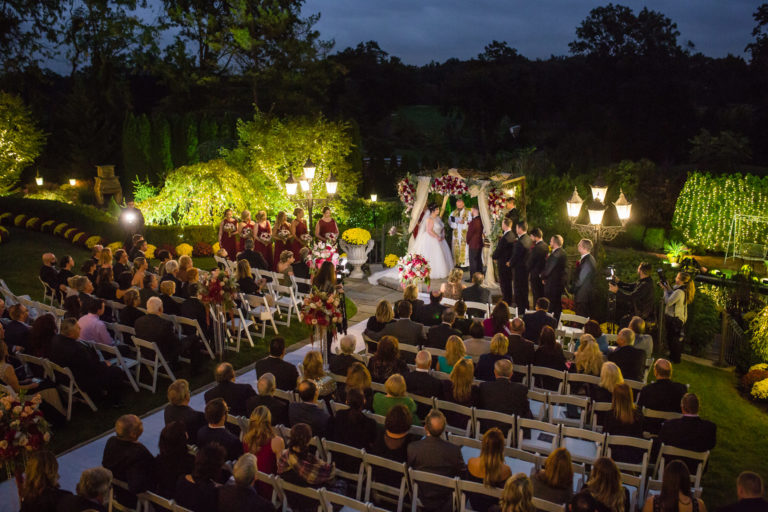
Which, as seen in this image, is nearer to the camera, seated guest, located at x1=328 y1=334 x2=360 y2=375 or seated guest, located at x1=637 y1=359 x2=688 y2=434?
seated guest, located at x1=637 y1=359 x2=688 y2=434

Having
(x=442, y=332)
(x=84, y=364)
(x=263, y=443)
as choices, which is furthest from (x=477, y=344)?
(x=84, y=364)

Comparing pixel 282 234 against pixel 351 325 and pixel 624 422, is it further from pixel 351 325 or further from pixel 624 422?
pixel 624 422

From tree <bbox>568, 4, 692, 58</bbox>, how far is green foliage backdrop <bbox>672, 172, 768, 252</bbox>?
2402cm

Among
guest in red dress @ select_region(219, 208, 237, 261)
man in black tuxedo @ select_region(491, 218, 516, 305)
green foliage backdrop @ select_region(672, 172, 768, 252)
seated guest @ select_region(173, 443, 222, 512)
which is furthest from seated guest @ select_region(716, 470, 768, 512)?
green foliage backdrop @ select_region(672, 172, 768, 252)

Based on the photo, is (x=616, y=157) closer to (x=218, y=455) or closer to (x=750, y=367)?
(x=750, y=367)

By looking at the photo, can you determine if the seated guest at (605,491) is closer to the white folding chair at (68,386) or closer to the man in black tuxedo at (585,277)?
the white folding chair at (68,386)

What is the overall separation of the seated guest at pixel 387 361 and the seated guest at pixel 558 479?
2.70 m

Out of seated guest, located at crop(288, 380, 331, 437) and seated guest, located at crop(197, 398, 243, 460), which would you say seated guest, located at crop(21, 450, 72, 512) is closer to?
seated guest, located at crop(197, 398, 243, 460)

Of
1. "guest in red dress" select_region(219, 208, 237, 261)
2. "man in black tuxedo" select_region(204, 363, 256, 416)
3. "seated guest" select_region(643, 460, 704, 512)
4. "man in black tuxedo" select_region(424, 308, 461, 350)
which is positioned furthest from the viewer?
"guest in red dress" select_region(219, 208, 237, 261)

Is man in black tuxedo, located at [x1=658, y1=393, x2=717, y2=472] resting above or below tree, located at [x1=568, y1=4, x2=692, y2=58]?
below

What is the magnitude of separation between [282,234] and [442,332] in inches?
256

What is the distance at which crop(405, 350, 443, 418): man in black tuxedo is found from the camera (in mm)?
6820

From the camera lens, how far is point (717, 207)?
71.9 ft

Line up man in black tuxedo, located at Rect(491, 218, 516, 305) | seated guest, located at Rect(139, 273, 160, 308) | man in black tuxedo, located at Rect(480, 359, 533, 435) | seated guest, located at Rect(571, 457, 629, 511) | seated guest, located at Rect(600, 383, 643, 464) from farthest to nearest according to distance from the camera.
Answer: man in black tuxedo, located at Rect(491, 218, 516, 305)
seated guest, located at Rect(139, 273, 160, 308)
man in black tuxedo, located at Rect(480, 359, 533, 435)
seated guest, located at Rect(600, 383, 643, 464)
seated guest, located at Rect(571, 457, 629, 511)
